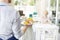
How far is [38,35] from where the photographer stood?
2492 mm

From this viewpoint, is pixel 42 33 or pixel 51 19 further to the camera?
pixel 51 19

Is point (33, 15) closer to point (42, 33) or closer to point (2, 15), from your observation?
point (42, 33)

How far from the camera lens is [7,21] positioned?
114 cm

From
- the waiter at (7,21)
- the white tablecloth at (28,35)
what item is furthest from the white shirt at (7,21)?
the white tablecloth at (28,35)

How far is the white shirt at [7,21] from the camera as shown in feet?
3.72

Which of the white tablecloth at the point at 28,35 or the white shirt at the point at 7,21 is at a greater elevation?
the white shirt at the point at 7,21

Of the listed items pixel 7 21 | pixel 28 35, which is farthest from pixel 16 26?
pixel 28 35

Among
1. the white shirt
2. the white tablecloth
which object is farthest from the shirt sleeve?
the white tablecloth

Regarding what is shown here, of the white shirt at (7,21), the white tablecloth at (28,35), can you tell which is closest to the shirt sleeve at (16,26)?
the white shirt at (7,21)

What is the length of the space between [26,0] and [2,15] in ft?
5.30

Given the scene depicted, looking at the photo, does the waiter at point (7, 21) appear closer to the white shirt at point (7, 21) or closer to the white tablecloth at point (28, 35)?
the white shirt at point (7, 21)

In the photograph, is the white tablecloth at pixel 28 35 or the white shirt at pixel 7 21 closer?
the white shirt at pixel 7 21

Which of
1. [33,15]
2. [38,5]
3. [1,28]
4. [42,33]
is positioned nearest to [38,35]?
[42,33]

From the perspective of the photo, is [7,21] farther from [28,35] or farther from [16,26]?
[28,35]
